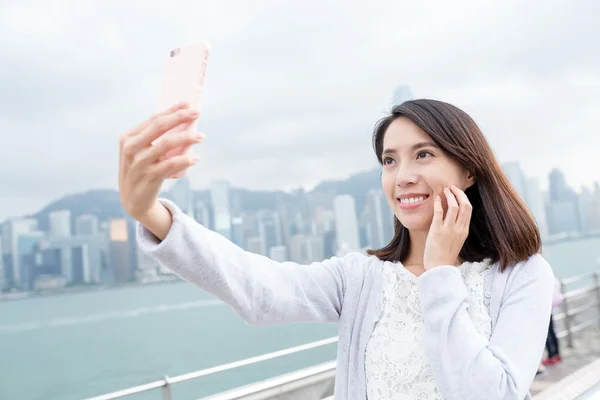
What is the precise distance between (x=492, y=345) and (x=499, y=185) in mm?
365

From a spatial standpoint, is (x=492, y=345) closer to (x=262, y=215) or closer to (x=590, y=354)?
(x=590, y=354)

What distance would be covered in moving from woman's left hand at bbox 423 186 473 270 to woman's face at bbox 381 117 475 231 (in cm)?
6

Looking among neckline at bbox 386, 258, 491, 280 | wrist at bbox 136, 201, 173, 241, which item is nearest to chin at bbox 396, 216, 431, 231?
neckline at bbox 386, 258, 491, 280

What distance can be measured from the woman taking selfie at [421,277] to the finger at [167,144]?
0.23ft

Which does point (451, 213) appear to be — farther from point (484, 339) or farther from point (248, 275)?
point (248, 275)

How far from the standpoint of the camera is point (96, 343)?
127 ft

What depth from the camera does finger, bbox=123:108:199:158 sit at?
2.10 feet

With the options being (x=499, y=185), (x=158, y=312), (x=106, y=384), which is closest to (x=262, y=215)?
(x=106, y=384)

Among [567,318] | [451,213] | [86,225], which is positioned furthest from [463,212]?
[86,225]

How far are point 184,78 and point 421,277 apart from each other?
1.86ft

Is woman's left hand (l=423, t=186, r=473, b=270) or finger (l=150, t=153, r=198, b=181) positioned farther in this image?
woman's left hand (l=423, t=186, r=473, b=270)

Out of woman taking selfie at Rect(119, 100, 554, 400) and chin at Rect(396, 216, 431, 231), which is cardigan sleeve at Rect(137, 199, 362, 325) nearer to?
woman taking selfie at Rect(119, 100, 554, 400)

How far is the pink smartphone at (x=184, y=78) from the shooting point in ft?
2.20


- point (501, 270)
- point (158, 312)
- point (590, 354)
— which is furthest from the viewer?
point (158, 312)
